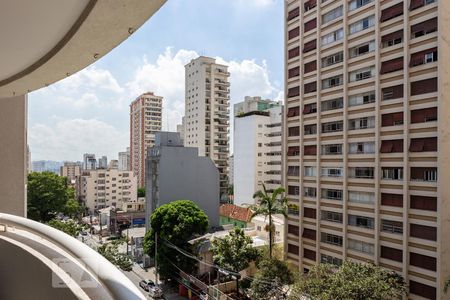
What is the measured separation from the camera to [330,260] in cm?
1477

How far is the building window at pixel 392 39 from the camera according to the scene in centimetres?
1238

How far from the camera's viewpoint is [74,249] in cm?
178

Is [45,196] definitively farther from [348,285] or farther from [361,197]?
[361,197]

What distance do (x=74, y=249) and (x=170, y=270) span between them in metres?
15.4

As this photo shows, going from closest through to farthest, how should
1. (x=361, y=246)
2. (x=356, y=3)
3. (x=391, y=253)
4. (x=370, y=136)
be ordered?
(x=391, y=253) < (x=370, y=136) < (x=361, y=246) < (x=356, y=3)

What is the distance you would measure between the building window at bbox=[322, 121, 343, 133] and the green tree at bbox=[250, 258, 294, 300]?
706cm

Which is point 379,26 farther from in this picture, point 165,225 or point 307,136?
point 165,225

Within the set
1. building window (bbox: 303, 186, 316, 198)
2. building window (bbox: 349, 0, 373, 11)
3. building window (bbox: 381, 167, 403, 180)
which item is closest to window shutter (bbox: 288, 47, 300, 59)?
building window (bbox: 349, 0, 373, 11)

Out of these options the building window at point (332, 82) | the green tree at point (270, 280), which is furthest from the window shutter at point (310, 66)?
the green tree at point (270, 280)

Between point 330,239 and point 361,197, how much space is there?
2780mm

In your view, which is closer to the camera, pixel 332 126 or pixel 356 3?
pixel 356 3

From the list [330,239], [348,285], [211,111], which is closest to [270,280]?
[348,285]

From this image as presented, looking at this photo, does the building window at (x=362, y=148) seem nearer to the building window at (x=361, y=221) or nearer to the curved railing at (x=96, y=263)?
the building window at (x=361, y=221)

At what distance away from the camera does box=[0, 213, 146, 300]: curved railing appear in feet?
4.06
